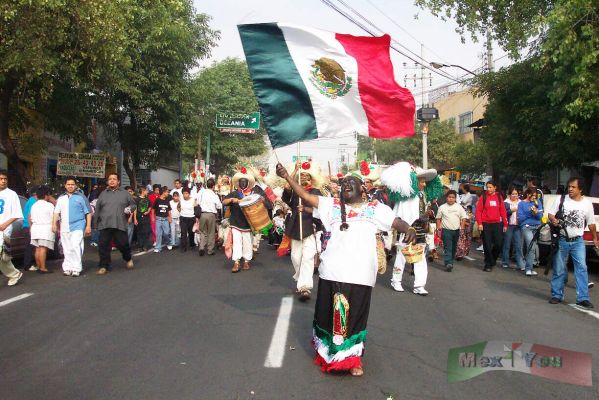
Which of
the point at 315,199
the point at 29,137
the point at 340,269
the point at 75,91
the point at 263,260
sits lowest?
the point at 263,260

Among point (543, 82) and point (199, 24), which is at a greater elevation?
point (199, 24)

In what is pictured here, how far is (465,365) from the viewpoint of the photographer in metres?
4.34

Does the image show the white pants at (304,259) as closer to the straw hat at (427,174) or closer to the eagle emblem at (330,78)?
the eagle emblem at (330,78)

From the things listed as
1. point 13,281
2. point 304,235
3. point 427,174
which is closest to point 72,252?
point 13,281

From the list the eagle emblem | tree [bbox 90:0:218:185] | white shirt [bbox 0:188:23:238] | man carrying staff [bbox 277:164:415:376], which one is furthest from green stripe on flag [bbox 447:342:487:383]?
tree [bbox 90:0:218:185]

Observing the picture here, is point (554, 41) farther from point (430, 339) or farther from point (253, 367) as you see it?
point (253, 367)

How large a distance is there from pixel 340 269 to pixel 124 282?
219 inches

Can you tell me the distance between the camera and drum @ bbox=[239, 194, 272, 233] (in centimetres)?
1055

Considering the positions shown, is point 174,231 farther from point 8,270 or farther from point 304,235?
point 304,235

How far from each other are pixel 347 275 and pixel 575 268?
481 centimetres

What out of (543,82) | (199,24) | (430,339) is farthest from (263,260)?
(199,24)

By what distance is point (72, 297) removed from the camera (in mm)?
7844

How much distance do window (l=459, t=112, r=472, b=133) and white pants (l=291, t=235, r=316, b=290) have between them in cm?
3862

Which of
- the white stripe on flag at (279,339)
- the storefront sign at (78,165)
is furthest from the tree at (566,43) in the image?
A: the storefront sign at (78,165)
